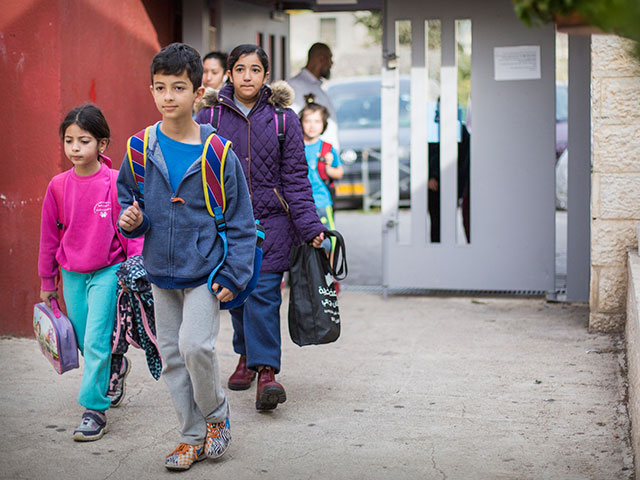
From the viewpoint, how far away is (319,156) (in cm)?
746

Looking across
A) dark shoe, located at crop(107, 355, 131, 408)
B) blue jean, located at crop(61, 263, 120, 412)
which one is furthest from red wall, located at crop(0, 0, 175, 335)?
blue jean, located at crop(61, 263, 120, 412)

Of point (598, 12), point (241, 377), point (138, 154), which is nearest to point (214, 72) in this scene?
point (241, 377)

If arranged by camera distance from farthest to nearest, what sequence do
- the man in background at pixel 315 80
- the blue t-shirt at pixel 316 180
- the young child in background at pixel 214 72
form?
the man in background at pixel 315 80
the blue t-shirt at pixel 316 180
the young child in background at pixel 214 72

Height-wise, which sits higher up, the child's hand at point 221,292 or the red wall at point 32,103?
the red wall at point 32,103

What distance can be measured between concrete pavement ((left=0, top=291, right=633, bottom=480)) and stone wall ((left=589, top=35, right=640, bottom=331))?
397mm

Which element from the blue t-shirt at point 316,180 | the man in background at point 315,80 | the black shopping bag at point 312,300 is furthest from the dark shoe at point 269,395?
the man in background at point 315,80

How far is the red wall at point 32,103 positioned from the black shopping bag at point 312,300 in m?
2.15

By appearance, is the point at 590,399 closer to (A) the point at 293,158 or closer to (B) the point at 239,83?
(A) the point at 293,158

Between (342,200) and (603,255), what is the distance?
31.7 ft

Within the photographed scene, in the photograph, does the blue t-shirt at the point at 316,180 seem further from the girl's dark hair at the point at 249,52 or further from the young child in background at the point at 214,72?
the girl's dark hair at the point at 249,52

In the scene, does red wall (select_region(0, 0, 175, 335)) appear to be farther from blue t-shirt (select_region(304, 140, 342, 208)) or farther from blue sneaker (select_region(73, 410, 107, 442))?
blue sneaker (select_region(73, 410, 107, 442))

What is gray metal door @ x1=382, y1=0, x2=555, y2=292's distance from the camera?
7660 mm

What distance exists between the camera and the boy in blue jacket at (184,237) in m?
3.84

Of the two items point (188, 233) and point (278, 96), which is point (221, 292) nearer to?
point (188, 233)
